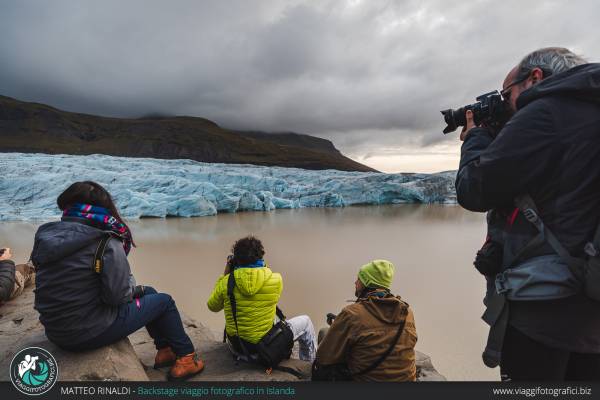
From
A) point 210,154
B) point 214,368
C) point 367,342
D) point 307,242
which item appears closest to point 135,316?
point 214,368

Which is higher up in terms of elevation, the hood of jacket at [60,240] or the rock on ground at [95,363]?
the hood of jacket at [60,240]

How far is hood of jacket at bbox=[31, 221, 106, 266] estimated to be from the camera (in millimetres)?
1224

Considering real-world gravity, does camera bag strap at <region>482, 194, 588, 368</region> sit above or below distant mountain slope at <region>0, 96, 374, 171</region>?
below

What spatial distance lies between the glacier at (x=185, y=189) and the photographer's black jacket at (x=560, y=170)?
13.5 m

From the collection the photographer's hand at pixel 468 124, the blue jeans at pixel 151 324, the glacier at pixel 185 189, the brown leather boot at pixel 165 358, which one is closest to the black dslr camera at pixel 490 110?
the photographer's hand at pixel 468 124

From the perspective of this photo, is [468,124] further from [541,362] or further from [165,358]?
[165,358]

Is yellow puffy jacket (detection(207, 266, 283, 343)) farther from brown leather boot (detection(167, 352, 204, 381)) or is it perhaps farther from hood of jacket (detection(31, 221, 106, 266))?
hood of jacket (detection(31, 221, 106, 266))

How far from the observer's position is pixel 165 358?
5.93 ft

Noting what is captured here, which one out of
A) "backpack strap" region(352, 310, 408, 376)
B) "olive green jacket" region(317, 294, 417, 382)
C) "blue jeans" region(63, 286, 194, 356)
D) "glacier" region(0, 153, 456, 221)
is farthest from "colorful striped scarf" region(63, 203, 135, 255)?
"glacier" region(0, 153, 456, 221)

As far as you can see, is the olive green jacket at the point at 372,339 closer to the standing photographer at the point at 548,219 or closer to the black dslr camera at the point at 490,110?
the standing photographer at the point at 548,219

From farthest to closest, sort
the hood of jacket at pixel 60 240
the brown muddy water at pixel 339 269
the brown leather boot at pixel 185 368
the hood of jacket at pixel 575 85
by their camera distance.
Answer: the brown muddy water at pixel 339 269
the brown leather boot at pixel 185 368
the hood of jacket at pixel 60 240
the hood of jacket at pixel 575 85

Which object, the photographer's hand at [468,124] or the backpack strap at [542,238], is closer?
the backpack strap at [542,238]

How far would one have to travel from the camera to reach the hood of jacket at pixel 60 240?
1.22 meters

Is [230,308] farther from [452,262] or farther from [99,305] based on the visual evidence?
[452,262]
